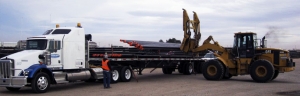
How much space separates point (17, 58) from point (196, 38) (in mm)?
10782

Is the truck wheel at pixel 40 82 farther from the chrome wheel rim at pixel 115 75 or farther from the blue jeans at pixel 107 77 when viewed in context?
the chrome wheel rim at pixel 115 75

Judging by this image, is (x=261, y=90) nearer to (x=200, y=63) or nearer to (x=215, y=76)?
(x=215, y=76)

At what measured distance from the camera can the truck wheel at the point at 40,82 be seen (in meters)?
14.3

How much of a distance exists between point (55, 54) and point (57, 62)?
36cm

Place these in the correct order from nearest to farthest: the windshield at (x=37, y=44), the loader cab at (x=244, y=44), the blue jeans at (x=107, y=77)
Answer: the windshield at (x=37, y=44)
the blue jeans at (x=107, y=77)
the loader cab at (x=244, y=44)

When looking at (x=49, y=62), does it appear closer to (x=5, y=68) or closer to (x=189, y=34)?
(x=5, y=68)

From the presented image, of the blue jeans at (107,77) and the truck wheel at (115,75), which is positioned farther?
the truck wheel at (115,75)

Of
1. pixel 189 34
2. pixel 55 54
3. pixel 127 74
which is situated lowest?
A: pixel 127 74

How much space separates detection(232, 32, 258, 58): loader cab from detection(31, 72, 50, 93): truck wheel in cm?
1034

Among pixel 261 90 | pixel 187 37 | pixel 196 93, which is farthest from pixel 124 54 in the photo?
pixel 261 90

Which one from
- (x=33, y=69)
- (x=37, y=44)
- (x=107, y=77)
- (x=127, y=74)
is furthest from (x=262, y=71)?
(x=33, y=69)

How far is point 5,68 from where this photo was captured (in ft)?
47.0

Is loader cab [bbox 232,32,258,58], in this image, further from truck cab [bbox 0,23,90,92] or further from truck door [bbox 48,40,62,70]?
truck door [bbox 48,40,62,70]

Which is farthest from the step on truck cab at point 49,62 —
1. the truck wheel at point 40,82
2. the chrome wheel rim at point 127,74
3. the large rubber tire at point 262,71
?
the large rubber tire at point 262,71
